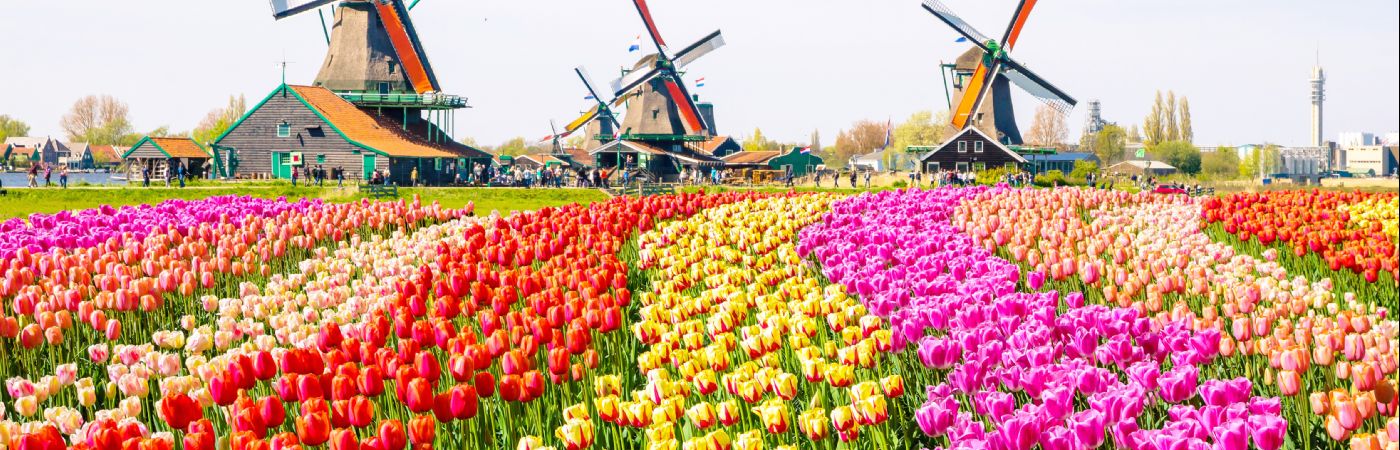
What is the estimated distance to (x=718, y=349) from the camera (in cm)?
524

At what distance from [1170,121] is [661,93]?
60795 mm

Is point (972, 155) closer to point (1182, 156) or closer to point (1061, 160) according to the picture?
point (1061, 160)

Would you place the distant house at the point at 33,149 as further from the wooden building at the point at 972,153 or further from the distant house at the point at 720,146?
the wooden building at the point at 972,153

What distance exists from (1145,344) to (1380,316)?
190cm

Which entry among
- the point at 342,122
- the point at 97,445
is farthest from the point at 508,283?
the point at 342,122

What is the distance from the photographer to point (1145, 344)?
5266 mm

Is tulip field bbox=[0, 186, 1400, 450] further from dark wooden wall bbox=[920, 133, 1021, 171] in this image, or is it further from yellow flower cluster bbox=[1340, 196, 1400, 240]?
dark wooden wall bbox=[920, 133, 1021, 171]

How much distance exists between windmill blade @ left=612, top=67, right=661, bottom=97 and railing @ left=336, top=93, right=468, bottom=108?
1236 centimetres

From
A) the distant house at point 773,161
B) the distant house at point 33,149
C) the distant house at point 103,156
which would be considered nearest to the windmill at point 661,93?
the distant house at point 773,161

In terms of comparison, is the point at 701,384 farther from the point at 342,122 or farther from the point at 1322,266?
the point at 342,122

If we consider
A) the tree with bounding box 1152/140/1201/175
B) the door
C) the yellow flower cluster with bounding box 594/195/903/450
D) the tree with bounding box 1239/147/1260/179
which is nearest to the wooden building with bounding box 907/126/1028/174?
the door

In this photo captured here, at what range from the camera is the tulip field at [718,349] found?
418 cm

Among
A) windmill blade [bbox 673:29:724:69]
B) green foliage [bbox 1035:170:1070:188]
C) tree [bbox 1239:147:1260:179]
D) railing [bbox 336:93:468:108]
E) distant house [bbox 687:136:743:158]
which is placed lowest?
green foliage [bbox 1035:170:1070:188]

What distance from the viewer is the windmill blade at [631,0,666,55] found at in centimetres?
6303
